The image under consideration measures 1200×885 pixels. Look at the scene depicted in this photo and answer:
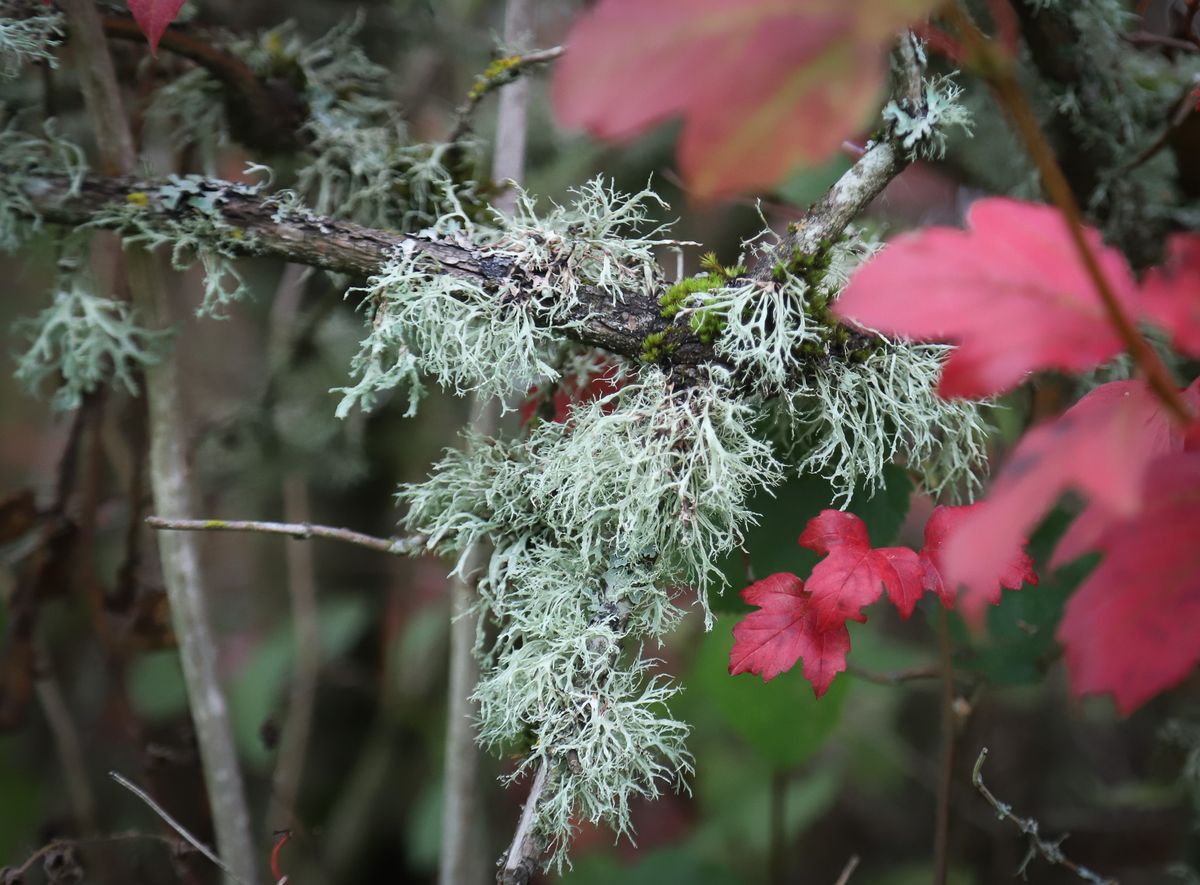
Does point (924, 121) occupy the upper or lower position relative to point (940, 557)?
upper

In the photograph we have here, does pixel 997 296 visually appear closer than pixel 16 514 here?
Yes

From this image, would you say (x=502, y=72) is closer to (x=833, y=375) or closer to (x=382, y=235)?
(x=382, y=235)

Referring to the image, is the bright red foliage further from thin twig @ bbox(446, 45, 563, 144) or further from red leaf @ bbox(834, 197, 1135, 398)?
thin twig @ bbox(446, 45, 563, 144)

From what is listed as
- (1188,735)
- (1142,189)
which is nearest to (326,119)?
(1142,189)

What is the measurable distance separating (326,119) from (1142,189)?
0.92 metres

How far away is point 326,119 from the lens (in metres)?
0.84

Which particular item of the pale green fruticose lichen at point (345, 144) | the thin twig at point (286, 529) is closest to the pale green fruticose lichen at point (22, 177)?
the pale green fruticose lichen at point (345, 144)

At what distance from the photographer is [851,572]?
593 mm

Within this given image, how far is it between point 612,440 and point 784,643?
0.20m

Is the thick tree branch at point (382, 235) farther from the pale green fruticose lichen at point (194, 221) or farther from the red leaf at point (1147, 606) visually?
the red leaf at point (1147, 606)

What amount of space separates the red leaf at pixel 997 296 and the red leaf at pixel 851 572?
9.3 inches

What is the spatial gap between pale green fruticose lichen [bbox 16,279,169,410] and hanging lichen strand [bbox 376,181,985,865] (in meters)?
0.28

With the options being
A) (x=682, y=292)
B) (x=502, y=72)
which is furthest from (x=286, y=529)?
(x=502, y=72)

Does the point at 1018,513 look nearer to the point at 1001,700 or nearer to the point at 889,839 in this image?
the point at 1001,700
